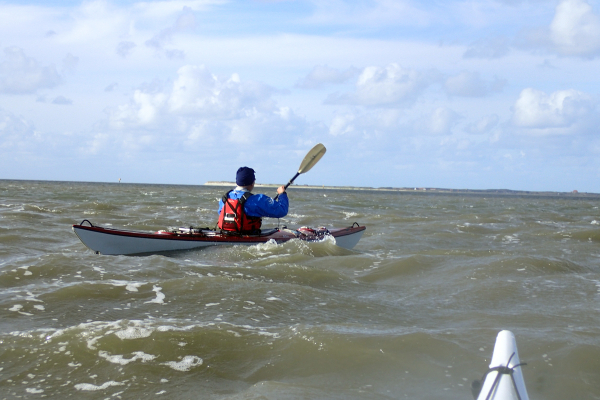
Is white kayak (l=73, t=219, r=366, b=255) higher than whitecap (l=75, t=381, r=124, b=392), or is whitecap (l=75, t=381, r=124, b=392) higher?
Answer: white kayak (l=73, t=219, r=366, b=255)

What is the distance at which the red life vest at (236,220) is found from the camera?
Result: 870 cm

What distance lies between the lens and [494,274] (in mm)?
7105

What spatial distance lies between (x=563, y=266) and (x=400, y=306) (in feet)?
11.6

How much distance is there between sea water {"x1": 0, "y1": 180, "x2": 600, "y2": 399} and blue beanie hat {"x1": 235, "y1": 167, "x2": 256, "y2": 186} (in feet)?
3.44

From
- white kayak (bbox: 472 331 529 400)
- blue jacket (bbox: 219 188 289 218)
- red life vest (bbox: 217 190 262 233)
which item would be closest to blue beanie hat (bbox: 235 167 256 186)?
blue jacket (bbox: 219 188 289 218)

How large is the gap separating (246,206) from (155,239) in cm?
149

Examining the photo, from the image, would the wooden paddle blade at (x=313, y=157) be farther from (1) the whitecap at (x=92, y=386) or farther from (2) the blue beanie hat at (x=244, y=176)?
(1) the whitecap at (x=92, y=386)

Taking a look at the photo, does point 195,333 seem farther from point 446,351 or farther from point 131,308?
point 446,351

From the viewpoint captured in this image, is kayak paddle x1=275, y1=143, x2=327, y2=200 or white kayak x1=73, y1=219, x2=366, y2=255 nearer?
white kayak x1=73, y1=219, x2=366, y2=255

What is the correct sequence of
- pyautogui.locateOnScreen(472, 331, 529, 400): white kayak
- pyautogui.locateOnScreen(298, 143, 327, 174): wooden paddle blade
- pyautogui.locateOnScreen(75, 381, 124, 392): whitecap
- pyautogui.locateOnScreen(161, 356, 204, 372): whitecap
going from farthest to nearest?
pyautogui.locateOnScreen(298, 143, 327, 174): wooden paddle blade, pyautogui.locateOnScreen(161, 356, 204, 372): whitecap, pyautogui.locateOnScreen(75, 381, 124, 392): whitecap, pyautogui.locateOnScreen(472, 331, 529, 400): white kayak

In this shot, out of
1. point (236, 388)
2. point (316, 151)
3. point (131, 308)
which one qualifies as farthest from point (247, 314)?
point (316, 151)

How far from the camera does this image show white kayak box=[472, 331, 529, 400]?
2252mm

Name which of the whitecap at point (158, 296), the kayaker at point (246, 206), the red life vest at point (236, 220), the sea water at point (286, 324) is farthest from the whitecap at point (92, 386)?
the red life vest at point (236, 220)

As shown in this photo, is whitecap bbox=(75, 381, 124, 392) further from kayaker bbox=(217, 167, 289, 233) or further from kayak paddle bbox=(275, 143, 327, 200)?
kayak paddle bbox=(275, 143, 327, 200)
